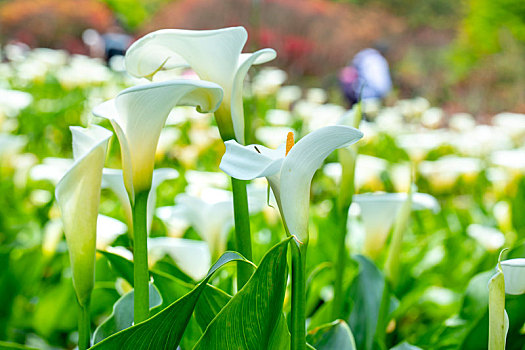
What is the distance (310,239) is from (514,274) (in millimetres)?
1014

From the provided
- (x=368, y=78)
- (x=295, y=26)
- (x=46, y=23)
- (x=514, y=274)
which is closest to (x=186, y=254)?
(x=514, y=274)

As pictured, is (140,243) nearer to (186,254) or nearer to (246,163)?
(246,163)

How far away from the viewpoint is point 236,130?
1.96 ft

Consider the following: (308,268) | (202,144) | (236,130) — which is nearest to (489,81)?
(202,144)

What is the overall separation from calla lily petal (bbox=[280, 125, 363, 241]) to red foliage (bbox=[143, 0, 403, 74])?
22.5ft

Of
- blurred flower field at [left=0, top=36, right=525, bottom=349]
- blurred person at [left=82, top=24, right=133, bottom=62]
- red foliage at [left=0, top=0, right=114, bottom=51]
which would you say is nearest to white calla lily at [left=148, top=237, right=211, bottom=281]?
blurred flower field at [left=0, top=36, right=525, bottom=349]

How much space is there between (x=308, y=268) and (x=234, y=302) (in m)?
0.83

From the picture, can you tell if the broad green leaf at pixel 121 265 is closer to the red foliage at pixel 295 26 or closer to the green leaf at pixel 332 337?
the green leaf at pixel 332 337

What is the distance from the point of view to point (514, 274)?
54 centimetres

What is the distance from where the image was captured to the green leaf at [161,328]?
1.72 ft

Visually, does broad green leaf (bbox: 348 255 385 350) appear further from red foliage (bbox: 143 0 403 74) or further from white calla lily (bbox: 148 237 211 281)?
red foliage (bbox: 143 0 403 74)

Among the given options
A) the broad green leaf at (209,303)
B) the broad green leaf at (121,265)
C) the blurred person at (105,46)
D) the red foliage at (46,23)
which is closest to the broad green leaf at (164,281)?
the broad green leaf at (121,265)

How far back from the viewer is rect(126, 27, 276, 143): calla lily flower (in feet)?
1.76

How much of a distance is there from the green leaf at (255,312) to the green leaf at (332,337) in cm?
17
